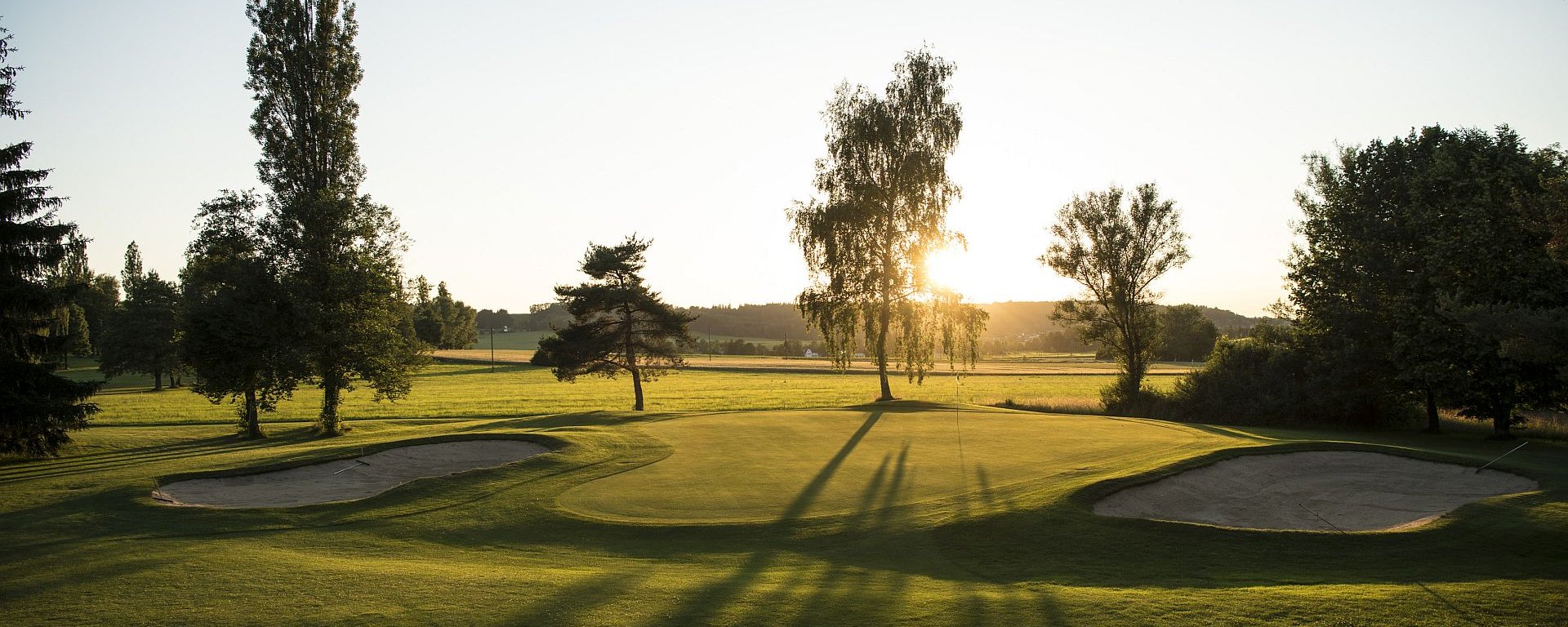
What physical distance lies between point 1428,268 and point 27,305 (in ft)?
149

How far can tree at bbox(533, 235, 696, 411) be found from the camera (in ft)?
140

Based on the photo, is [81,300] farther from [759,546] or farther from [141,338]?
[759,546]

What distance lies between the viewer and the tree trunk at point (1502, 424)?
2973 cm

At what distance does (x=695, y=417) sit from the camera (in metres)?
31.6

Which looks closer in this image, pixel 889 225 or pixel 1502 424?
pixel 1502 424

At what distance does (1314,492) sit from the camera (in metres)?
17.5

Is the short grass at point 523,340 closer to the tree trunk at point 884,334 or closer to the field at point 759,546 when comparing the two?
the tree trunk at point 884,334

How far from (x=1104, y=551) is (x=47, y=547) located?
648 inches

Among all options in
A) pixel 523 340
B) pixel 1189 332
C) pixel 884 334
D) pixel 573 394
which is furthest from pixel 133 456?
pixel 523 340

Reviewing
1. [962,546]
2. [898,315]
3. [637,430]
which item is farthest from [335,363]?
[962,546]

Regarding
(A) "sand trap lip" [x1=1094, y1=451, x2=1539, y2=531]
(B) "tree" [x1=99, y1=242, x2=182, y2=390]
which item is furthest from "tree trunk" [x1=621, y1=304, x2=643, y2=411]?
(B) "tree" [x1=99, y1=242, x2=182, y2=390]

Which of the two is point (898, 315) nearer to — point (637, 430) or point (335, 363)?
point (637, 430)

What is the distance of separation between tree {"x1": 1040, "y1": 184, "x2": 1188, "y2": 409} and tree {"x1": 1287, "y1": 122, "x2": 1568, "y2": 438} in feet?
28.3

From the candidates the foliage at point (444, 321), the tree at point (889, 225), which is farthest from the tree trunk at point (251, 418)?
the foliage at point (444, 321)
